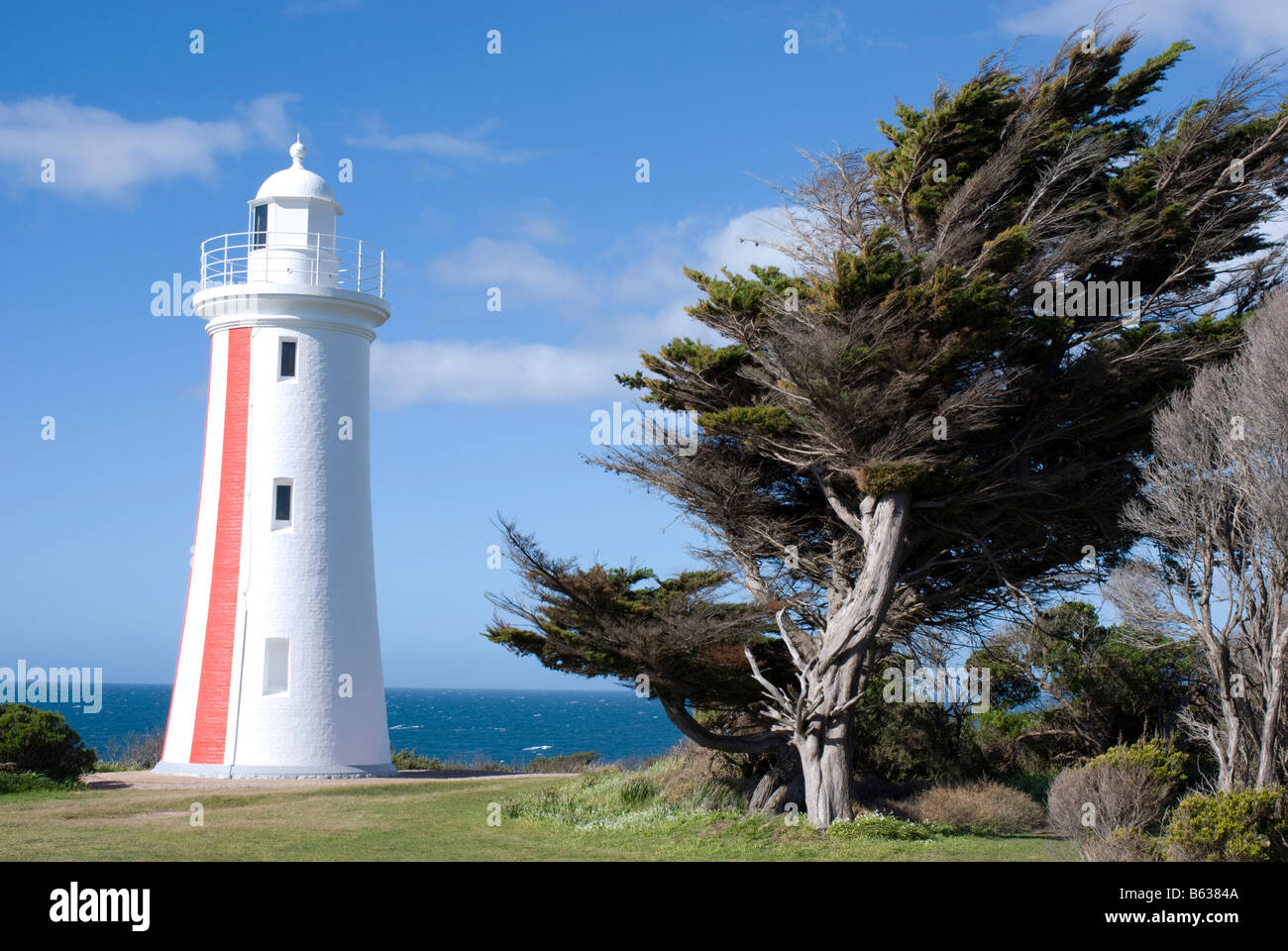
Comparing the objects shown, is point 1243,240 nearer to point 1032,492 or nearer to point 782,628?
point 1032,492

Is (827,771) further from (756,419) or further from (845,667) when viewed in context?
(756,419)

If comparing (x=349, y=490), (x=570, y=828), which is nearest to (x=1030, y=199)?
(x=570, y=828)

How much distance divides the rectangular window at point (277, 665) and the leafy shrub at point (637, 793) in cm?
695

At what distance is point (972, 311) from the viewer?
15375 millimetres

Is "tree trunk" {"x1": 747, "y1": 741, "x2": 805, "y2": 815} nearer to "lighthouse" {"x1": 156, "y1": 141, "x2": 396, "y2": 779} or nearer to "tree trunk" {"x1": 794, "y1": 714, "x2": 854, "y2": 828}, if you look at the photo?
"tree trunk" {"x1": 794, "y1": 714, "x2": 854, "y2": 828}

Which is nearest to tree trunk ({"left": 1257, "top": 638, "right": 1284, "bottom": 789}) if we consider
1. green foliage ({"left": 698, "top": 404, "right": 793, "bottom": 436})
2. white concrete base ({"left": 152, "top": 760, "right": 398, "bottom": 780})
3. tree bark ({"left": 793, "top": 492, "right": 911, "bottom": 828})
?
tree bark ({"left": 793, "top": 492, "right": 911, "bottom": 828})

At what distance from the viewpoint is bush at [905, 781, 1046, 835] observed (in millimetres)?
16828

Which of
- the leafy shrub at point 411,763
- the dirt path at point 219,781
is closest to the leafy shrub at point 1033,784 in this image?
the dirt path at point 219,781

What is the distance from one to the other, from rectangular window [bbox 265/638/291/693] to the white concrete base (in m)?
1.44

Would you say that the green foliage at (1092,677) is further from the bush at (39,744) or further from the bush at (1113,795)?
the bush at (39,744)

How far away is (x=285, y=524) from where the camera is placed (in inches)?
872

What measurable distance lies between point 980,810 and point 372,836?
8.57 meters

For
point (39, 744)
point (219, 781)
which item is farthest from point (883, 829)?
point (39, 744)

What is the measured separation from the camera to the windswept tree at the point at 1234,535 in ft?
47.3
